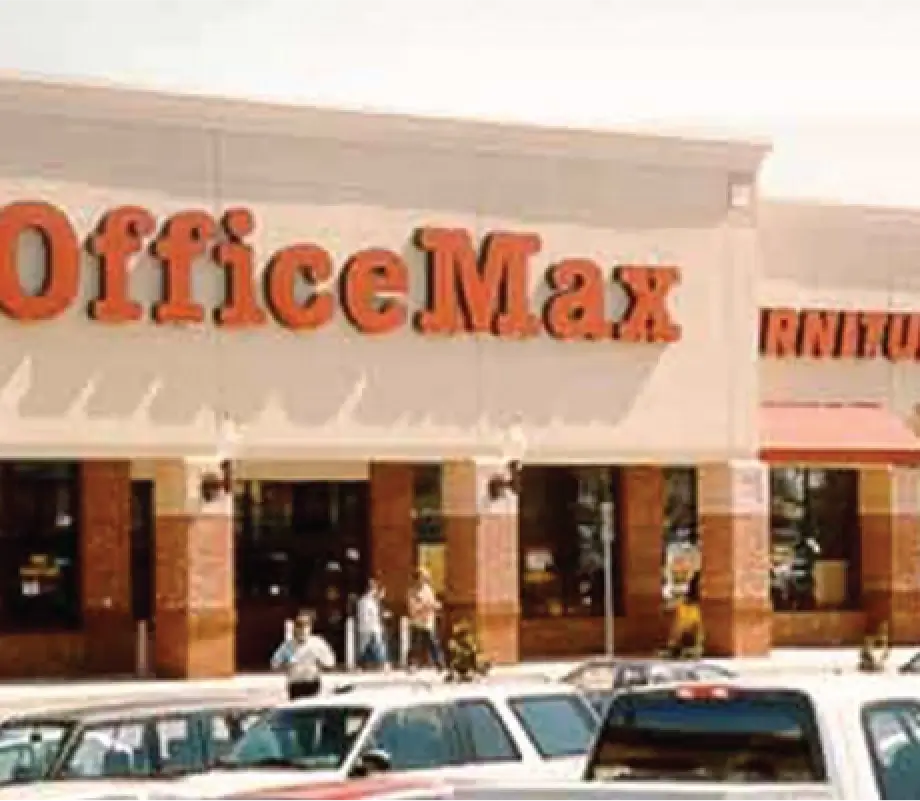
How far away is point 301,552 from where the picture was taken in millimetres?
42000

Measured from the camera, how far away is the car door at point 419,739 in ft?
60.3

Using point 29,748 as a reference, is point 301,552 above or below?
above

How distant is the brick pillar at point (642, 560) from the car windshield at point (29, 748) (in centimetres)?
2388

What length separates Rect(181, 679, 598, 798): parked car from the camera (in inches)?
711

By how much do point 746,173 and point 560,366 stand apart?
172 inches

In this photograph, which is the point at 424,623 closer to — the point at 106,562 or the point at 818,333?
the point at 106,562

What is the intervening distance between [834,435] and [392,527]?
7.00 metres

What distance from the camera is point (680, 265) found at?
1608 inches

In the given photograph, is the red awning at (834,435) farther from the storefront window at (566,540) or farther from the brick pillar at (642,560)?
the storefront window at (566,540)

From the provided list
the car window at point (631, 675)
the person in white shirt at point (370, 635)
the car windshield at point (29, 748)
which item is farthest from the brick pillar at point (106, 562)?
the car windshield at point (29, 748)

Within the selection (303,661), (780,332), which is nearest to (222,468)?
(303,661)

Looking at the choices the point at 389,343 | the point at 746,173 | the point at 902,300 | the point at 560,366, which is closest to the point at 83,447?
the point at 389,343

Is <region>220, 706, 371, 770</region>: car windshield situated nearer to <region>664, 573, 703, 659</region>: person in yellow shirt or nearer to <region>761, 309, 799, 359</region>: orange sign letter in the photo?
<region>664, 573, 703, 659</region>: person in yellow shirt

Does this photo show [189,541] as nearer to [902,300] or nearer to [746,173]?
[746,173]
